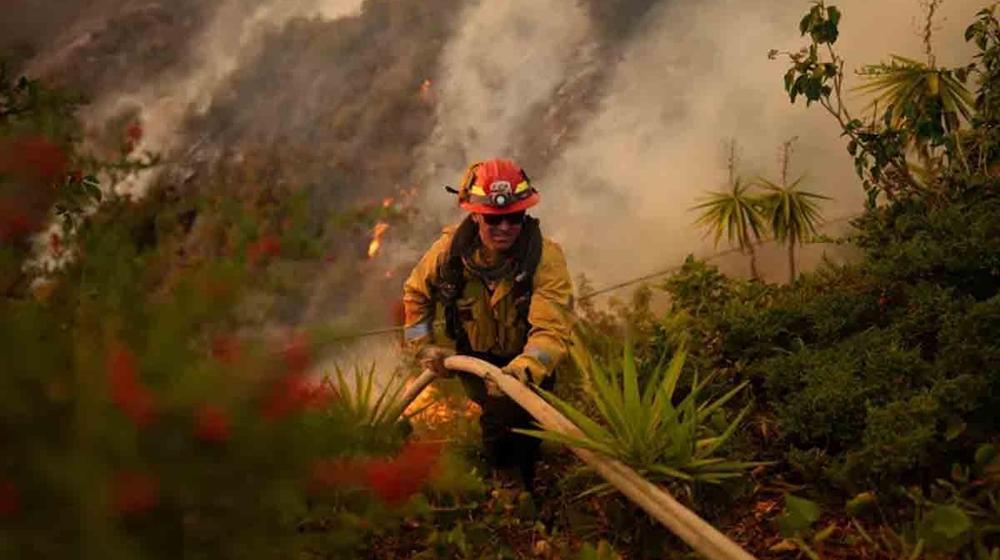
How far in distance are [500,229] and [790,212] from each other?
342 centimetres

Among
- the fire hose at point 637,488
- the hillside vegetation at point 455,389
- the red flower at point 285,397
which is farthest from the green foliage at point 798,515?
the red flower at point 285,397

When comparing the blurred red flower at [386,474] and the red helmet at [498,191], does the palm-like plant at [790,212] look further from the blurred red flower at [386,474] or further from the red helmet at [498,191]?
the blurred red flower at [386,474]

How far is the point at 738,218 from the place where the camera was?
606 centimetres

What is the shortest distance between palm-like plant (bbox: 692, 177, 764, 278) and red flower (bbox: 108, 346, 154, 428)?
213 inches

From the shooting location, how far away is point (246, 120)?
11.0m

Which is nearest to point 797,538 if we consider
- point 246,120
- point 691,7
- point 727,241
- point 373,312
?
point 373,312

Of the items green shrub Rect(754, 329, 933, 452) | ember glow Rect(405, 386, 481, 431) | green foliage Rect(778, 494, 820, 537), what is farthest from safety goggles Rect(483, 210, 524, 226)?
green foliage Rect(778, 494, 820, 537)

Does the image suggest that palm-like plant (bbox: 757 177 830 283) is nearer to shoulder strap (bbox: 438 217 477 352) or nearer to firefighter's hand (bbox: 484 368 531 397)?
shoulder strap (bbox: 438 217 477 352)

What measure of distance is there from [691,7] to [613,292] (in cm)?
314

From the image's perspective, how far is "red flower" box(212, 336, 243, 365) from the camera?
1051mm

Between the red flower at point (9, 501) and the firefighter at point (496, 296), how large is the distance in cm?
206

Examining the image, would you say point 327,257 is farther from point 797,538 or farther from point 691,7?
point 691,7

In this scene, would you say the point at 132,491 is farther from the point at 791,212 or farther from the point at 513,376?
the point at 791,212

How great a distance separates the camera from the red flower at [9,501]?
86 cm
